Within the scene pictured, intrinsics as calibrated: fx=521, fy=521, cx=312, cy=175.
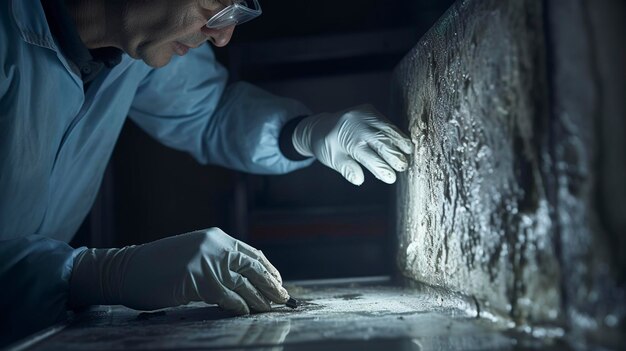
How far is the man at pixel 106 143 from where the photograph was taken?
1.17m

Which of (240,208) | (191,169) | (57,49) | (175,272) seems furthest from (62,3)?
(191,169)

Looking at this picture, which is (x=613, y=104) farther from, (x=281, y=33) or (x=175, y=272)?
(x=281, y=33)

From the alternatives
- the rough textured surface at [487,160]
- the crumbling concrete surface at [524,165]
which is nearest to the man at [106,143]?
the rough textured surface at [487,160]

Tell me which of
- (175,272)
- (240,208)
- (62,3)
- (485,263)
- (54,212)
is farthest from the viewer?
(240,208)

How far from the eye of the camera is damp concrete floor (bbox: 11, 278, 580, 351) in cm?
80

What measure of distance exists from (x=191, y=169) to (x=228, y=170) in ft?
0.58

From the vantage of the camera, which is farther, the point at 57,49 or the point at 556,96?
the point at 57,49

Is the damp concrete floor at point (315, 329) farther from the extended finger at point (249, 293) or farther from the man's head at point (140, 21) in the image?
the man's head at point (140, 21)

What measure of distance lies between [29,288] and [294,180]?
46.5 inches

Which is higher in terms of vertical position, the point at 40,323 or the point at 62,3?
the point at 62,3

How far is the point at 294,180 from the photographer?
7.21 ft

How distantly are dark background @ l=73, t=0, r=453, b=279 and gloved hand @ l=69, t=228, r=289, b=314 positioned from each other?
2.84 ft

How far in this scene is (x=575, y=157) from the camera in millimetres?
672

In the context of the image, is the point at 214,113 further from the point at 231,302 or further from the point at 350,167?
the point at 231,302
